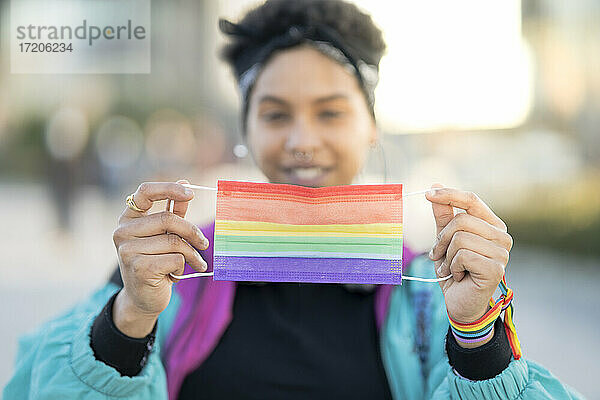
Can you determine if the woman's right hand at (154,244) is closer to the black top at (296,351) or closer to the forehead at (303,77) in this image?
the black top at (296,351)

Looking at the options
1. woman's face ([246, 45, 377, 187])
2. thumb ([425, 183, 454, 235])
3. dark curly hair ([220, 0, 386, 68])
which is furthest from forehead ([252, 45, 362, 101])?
thumb ([425, 183, 454, 235])

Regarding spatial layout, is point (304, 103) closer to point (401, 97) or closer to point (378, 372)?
point (378, 372)

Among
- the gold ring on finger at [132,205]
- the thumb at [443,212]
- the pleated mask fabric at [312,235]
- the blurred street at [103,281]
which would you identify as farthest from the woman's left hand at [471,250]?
the blurred street at [103,281]

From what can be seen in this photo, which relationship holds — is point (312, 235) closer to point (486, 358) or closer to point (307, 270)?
point (307, 270)

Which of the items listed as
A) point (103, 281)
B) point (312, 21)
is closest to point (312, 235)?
point (312, 21)

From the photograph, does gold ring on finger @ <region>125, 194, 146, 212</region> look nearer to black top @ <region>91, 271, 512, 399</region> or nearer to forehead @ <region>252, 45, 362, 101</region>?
black top @ <region>91, 271, 512, 399</region>

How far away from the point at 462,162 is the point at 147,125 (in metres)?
11.7

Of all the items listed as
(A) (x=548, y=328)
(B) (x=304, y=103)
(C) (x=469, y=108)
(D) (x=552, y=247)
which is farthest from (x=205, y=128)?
(B) (x=304, y=103)

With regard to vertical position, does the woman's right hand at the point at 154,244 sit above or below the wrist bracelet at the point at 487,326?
above

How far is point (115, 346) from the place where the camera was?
5.13 feet

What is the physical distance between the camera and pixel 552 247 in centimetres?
933

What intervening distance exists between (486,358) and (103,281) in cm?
608

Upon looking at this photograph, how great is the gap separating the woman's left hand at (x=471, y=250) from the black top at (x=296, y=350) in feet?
1.44

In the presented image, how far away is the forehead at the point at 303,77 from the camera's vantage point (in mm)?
1918
